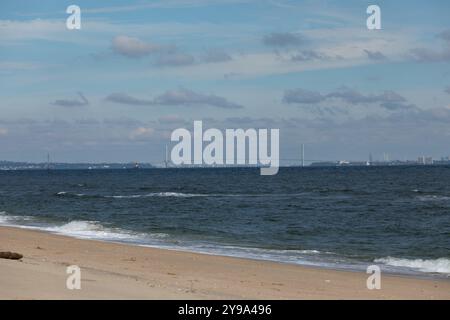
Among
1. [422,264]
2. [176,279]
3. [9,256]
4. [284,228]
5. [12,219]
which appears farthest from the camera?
[12,219]

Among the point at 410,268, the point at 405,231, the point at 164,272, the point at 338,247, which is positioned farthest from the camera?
the point at 405,231

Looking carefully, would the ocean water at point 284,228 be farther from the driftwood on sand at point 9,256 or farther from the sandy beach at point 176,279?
the driftwood on sand at point 9,256

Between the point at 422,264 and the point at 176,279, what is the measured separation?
29.3 feet

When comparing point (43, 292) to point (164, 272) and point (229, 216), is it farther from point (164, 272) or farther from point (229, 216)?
point (229, 216)

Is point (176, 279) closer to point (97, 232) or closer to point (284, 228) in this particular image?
point (97, 232)

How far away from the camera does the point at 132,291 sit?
12672 mm

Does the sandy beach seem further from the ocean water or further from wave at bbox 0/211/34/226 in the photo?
wave at bbox 0/211/34/226

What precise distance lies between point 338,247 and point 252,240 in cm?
423

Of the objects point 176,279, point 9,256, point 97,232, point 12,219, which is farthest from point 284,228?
point 176,279

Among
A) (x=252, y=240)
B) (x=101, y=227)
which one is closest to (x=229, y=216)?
(x=101, y=227)

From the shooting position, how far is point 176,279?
16.0 metres

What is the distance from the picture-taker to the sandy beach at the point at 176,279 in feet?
41.2
